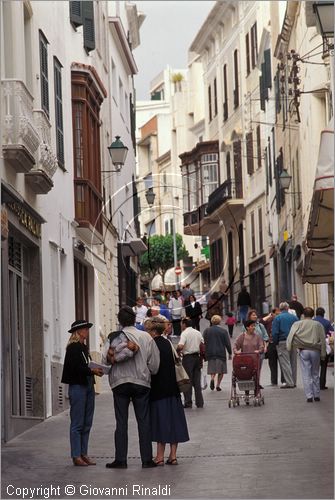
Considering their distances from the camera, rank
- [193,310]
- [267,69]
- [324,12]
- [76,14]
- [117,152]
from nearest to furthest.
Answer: [324,12], [76,14], [117,152], [193,310], [267,69]

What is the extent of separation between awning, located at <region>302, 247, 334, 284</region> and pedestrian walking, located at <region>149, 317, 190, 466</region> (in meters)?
2.53

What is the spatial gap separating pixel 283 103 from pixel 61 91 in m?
22.6

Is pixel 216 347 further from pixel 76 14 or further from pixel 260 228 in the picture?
pixel 260 228

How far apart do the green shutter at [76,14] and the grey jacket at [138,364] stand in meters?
15.4

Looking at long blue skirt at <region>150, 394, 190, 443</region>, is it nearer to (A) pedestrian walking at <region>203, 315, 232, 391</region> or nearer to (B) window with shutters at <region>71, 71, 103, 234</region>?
(A) pedestrian walking at <region>203, 315, 232, 391</region>

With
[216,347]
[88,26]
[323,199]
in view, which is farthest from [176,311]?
[323,199]

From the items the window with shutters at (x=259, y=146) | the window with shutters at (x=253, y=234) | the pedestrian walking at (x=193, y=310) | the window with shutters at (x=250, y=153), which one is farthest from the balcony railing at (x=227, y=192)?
the pedestrian walking at (x=193, y=310)

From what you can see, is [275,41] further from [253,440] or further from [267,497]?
[267,497]

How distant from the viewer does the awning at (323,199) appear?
12977 millimetres

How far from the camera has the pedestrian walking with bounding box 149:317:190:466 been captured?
16.9m

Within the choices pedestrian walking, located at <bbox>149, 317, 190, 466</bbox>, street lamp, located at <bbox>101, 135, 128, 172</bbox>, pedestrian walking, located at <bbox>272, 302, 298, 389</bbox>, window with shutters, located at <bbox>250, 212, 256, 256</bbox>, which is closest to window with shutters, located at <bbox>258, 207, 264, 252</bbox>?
window with shutters, located at <bbox>250, 212, 256, 256</bbox>

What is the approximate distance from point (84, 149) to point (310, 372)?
9.11 meters

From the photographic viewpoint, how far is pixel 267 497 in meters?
13.4

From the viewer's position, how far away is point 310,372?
83.3 feet
